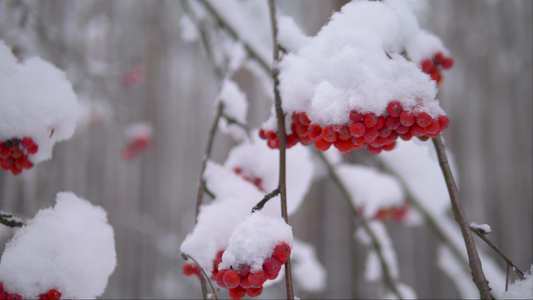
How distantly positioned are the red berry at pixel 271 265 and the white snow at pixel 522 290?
489 millimetres

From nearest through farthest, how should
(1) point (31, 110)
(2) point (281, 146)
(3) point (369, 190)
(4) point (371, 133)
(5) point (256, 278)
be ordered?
1. (5) point (256, 278)
2. (4) point (371, 133)
3. (2) point (281, 146)
4. (1) point (31, 110)
5. (3) point (369, 190)

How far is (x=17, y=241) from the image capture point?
2.90 ft

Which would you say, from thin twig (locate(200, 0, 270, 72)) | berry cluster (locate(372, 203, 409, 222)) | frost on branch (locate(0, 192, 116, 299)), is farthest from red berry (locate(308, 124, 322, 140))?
berry cluster (locate(372, 203, 409, 222))

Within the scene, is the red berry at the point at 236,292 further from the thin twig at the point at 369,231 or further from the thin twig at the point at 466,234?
the thin twig at the point at 369,231

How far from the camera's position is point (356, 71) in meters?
0.77

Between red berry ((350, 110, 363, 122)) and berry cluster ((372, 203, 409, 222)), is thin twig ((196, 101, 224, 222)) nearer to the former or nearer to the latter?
red berry ((350, 110, 363, 122))

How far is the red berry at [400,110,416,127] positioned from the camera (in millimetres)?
684

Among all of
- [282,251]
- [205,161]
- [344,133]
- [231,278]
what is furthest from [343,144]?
[205,161]

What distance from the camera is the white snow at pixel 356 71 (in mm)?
729

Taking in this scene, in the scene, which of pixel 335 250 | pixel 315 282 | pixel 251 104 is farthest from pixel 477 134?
pixel 315 282

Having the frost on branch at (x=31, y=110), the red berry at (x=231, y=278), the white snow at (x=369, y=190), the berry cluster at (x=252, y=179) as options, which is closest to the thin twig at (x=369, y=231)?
the white snow at (x=369, y=190)

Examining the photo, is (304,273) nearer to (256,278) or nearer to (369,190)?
(369,190)

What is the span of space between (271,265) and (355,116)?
0.37m

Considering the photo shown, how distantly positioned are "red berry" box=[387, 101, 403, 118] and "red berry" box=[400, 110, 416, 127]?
0.01 m
